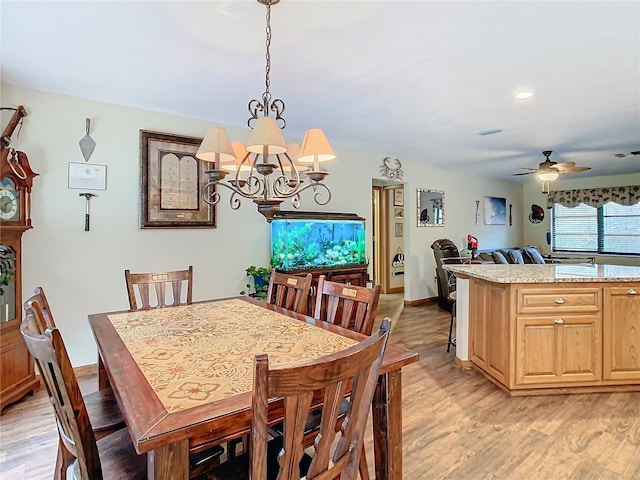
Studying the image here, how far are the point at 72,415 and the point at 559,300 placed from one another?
10.0ft

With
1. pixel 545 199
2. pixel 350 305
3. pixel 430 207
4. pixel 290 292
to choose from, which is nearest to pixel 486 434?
pixel 350 305

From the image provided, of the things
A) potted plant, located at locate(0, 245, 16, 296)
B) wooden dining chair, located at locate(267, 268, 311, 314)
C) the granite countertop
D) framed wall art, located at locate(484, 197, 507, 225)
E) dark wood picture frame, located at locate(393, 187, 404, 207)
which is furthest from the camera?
framed wall art, located at locate(484, 197, 507, 225)

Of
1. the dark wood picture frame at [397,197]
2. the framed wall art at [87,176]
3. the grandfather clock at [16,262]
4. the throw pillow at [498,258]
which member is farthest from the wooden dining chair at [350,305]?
the dark wood picture frame at [397,197]

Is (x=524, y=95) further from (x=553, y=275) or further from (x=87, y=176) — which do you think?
(x=87, y=176)

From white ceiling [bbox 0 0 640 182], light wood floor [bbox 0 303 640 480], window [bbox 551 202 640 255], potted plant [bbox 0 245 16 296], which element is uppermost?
white ceiling [bbox 0 0 640 182]

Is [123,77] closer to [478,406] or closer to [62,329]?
[62,329]

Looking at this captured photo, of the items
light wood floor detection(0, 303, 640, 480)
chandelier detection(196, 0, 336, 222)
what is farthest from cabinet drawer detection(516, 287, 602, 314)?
chandelier detection(196, 0, 336, 222)

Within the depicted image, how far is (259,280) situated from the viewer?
13.4 ft

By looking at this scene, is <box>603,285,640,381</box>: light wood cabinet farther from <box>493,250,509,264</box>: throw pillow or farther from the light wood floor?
<box>493,250,509,264</box>: throw pillow

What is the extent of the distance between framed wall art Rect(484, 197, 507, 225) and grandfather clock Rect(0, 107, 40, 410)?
7.31 metres

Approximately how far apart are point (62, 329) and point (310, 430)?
8.98ft

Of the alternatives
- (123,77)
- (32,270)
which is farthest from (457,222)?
(32,270)

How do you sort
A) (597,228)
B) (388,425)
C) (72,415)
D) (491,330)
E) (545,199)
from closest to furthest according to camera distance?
1. (72,415)
2. (388,425)
3. (491,330)
4. (597,228)
5. (545,199)

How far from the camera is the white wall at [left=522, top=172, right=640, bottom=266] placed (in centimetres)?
714
